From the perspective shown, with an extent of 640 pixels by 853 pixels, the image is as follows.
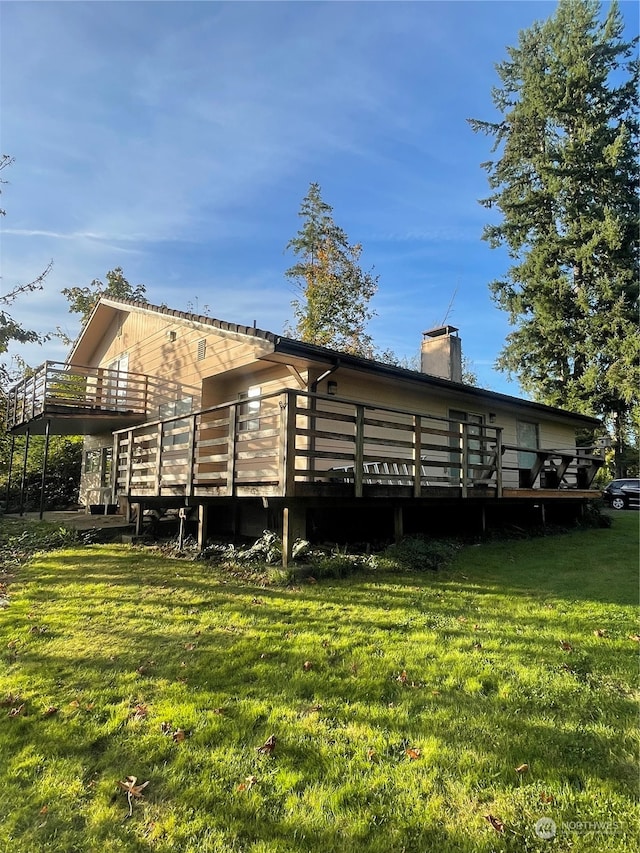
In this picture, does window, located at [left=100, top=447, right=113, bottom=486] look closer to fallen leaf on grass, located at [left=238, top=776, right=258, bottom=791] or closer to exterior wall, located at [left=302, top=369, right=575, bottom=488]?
exterior wall, located at [left=302, top=369, right=575, bottom=488]

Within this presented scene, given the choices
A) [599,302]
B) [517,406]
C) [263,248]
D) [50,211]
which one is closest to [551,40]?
[599,302]

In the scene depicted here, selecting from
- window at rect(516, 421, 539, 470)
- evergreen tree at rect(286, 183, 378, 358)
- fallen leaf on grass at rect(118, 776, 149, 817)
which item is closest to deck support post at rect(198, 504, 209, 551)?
fallen leaf on grass at rect(118, 776, 149, 817)

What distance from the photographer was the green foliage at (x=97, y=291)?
31000 mm

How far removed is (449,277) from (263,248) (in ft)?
34.3

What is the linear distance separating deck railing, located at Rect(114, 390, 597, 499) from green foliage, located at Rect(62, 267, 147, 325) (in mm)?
21160

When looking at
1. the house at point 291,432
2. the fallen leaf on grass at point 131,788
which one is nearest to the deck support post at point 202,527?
the house at point 291,432

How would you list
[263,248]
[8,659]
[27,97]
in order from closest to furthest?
[8,659]
[27,97]
[263,248]

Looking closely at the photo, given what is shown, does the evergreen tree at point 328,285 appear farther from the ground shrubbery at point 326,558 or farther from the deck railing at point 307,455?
the ground shrubbery at point 326,558

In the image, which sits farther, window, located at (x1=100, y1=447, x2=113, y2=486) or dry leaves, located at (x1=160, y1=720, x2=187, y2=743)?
window, located at (x1=100, y1=447, x2=113, y2=486)

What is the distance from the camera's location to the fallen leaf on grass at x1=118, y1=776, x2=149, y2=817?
2463 mm

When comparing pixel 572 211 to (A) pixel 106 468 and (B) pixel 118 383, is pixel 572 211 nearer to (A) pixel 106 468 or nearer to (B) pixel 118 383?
(B) pixel 118 383

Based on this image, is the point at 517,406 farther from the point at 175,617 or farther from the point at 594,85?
the point at 594,85

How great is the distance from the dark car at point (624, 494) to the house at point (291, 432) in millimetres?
5984

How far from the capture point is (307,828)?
87.2 inches
